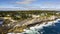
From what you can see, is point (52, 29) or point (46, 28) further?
point (46, 28)

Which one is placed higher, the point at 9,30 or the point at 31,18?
the point at 31,18

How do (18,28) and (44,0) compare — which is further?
(44,0)

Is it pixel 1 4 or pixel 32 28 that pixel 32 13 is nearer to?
pixel 32 28

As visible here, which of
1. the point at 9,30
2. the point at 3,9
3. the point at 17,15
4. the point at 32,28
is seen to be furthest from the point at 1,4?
the point at 32,28

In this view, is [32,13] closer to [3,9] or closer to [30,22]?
[30,22]

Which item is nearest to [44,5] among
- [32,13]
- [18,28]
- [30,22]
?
[32,13]

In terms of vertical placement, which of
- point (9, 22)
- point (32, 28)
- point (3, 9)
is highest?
point (3, 9)
